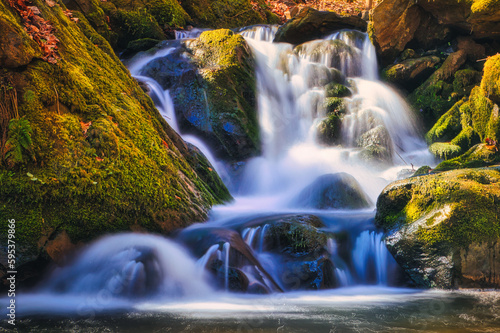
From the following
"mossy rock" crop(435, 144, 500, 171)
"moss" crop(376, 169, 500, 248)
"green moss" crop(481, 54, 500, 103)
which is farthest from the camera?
"green moss" crop(481, 54, 500, 103)

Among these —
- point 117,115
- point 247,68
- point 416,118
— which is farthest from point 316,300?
point 416,118

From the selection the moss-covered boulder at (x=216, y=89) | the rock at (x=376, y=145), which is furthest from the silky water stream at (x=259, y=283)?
the rock at (x=376, y=145)

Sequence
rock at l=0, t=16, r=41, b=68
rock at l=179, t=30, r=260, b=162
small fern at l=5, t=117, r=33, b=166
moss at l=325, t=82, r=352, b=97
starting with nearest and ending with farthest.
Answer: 1. small fern at l=5, t=117, r=33, b=166
2. rock at l=0, t=16, r=41, b=68
3. rock at l=179, t=30, r=260, b=162
4. moss at l=325, t=82, r=352, b=97

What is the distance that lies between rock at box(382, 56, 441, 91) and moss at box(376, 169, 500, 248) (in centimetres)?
812

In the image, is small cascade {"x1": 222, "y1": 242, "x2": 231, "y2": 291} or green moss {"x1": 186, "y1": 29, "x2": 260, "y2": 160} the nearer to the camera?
small cascade {"x1": 222, "y1": 242, "x2": 231, "y2": 291}

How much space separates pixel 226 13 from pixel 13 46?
15053 millimetres

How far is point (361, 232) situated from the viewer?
5.20 m

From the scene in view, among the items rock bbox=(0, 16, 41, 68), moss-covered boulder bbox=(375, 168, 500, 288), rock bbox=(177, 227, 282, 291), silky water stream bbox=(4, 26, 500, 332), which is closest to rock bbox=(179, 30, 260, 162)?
silky water stream bbox=(4, 26, 500, 332)

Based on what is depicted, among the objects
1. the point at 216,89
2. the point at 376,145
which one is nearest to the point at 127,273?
the point at 216,89

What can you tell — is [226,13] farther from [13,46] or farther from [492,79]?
[13,46]

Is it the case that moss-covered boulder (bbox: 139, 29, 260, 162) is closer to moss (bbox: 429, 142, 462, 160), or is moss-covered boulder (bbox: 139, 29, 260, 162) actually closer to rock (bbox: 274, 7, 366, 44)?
rock (bbox: 274, 7, 366, 44)

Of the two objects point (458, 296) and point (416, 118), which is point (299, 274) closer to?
point (458, 296)

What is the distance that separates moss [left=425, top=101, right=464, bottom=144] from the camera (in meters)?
10.4

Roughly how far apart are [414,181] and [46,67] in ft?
17.1
